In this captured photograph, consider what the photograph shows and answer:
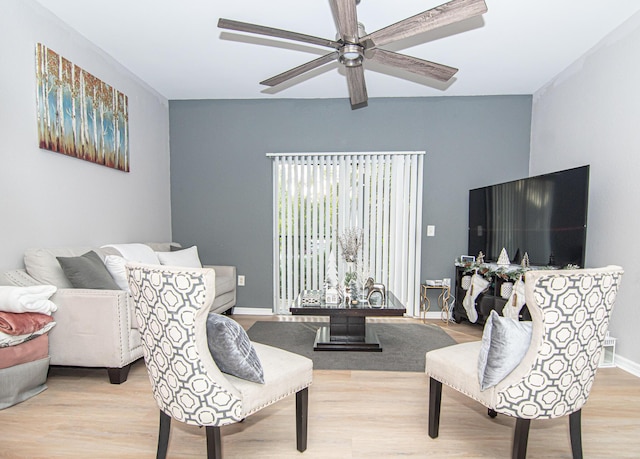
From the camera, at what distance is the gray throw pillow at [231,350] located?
1240 mm

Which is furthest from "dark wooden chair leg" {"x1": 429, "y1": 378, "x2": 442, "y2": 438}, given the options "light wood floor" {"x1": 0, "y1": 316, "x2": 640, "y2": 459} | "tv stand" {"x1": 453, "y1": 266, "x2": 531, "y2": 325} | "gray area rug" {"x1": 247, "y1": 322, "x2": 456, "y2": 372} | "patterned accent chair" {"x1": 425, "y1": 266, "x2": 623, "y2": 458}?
"tv stand" {"x1": 453, "y1": 266, "x2": 531, "y2": 325}

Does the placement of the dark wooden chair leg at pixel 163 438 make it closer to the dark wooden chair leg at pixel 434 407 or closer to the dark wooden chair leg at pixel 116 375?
the dark wooden chair leg at pixel 116 375

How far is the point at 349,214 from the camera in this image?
4.01 m

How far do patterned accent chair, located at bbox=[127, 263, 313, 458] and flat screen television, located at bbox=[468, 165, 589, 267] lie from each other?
267 cm

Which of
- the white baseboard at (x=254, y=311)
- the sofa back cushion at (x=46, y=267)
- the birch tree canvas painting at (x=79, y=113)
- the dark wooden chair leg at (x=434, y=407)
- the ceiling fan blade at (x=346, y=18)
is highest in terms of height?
the ceiling fan blade at (x=346, y=18)

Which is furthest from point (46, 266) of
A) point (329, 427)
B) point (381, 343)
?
Result: point (381, 343)

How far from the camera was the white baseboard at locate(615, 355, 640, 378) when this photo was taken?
7.85 feet

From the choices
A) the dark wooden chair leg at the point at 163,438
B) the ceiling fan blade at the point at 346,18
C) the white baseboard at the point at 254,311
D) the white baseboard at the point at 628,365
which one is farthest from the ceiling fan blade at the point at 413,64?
the white baseboard at the point at 254,311

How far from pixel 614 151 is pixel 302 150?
3.02 metres

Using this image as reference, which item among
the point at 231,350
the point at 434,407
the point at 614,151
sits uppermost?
the point at 614,151

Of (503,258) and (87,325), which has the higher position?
(503,258)

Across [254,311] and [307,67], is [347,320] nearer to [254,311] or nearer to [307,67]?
[254,311]

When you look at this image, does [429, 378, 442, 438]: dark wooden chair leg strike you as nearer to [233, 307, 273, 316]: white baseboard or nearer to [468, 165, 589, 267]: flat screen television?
[468, 165, 589, 267]: flat screen television

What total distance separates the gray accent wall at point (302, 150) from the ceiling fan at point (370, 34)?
158cm
